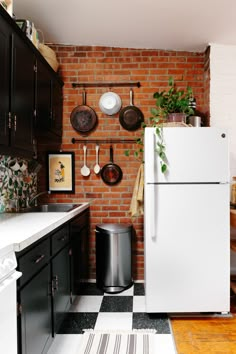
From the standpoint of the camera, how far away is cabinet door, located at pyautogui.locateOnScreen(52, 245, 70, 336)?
200 cm

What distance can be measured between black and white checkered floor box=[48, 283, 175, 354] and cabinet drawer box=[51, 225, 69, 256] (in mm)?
661

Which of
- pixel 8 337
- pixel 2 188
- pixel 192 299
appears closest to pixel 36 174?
pixel 2 188

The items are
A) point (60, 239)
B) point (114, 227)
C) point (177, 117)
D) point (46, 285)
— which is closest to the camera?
point (46, 285)

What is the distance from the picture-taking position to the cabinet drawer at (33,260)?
1.44 meters

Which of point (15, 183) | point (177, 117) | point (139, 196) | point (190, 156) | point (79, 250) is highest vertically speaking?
point (177, 117)

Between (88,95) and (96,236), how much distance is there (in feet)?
5.01

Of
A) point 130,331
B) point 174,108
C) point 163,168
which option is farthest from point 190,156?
point 130,331

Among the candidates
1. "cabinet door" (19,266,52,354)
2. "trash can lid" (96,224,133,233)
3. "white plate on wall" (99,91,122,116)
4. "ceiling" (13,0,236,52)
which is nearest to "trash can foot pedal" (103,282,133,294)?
"trash can lid" (96,224,133,233)

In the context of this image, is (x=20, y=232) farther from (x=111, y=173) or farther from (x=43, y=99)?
(x=111, y=173)

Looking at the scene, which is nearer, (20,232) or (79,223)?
(20,232)

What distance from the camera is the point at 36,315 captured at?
163cm

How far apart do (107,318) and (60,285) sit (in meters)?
0.64

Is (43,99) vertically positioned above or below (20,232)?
above

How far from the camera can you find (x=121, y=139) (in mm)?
3398
